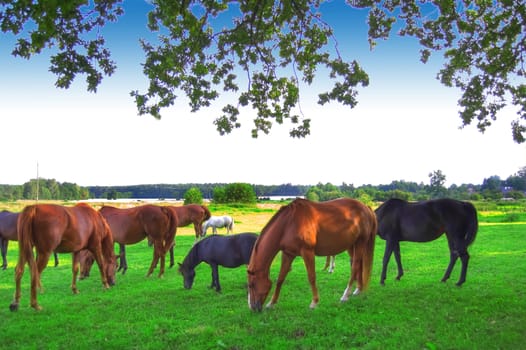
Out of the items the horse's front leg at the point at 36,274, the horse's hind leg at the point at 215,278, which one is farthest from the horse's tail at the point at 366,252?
Answer: the horse's front leg at the point at 36,274

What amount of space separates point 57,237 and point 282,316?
4575 mm

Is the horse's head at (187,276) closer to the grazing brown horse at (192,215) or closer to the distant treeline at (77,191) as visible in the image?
the grazing brown horse at (192,215)

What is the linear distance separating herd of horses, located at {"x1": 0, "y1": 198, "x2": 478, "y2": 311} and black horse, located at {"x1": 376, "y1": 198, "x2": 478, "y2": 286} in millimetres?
20

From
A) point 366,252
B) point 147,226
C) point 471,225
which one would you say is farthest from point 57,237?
point 471,225

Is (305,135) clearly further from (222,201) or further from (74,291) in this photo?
(222,201)

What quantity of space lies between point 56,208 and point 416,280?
806 cm

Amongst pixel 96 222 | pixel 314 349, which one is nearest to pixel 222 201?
pixel 96 222

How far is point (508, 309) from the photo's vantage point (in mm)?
6633

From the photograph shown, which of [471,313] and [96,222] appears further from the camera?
[96,222]

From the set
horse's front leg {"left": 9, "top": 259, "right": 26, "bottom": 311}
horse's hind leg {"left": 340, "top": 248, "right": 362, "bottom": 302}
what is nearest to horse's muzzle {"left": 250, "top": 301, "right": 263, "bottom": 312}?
horse's hind leg {"left": 340, "top": 248, "right": 362, "bottom": 302}

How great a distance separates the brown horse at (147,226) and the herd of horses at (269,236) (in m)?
0.03

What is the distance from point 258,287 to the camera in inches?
258

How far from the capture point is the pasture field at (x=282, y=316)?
17.6 ft

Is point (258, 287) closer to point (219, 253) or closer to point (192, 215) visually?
point (219, 253)
